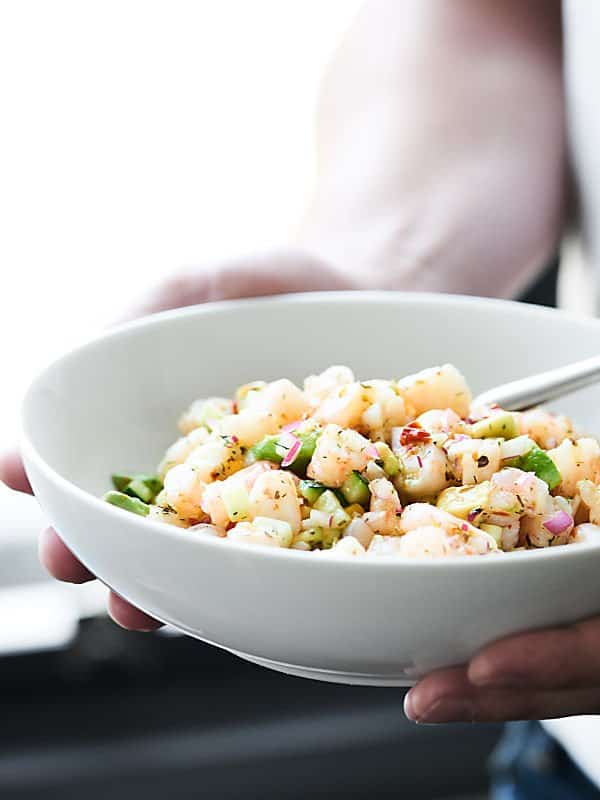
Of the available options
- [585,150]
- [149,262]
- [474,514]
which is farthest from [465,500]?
[149,262]

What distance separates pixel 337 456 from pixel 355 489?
0.08 feet

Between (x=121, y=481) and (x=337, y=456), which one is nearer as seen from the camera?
(x=337, y=456)

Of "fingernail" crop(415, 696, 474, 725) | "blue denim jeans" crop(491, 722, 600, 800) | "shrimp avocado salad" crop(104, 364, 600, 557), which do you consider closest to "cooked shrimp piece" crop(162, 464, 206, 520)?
"shrimp avocado salad" crop(104, 364, 600, 557)

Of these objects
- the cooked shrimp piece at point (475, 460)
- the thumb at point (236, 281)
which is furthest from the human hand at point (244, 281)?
the cooked shrimp piece at point (475, 460)

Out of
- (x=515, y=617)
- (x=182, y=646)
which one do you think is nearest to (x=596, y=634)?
(x=515, y=617)

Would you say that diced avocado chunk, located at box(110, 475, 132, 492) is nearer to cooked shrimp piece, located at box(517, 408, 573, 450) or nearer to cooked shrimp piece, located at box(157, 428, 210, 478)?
cooked shrimp piece, located at box(157, 428, 210, 478)

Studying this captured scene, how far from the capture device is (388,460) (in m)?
0.82

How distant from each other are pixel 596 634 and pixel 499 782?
814 mm

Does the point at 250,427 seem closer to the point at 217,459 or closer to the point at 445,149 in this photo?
the point at 217,459

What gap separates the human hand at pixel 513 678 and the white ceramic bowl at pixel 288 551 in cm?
1

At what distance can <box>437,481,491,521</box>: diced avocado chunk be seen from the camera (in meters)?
0.76

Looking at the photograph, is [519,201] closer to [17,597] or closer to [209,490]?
[209,490]

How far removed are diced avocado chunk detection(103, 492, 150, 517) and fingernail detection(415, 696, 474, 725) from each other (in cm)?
25

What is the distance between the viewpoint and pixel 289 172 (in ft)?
6.68
